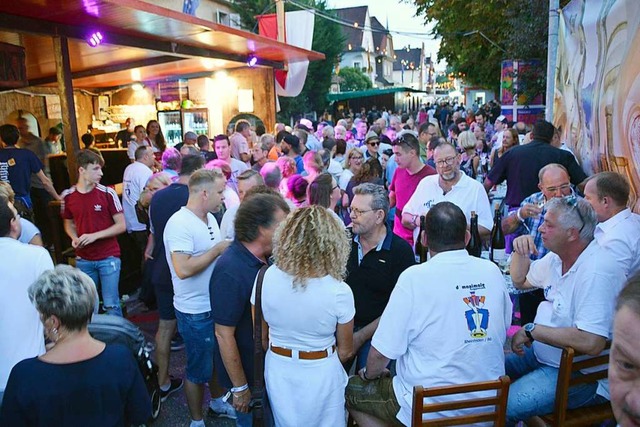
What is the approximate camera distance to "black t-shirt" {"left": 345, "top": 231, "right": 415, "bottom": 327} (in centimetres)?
323

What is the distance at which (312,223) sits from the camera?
2.48 meters

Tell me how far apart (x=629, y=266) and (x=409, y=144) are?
2.53 m

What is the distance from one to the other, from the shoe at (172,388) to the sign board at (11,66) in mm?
4574

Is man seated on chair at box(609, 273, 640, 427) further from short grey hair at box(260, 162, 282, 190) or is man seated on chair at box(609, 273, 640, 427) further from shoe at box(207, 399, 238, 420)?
short grey hair at box(260, 162, 282, 190)

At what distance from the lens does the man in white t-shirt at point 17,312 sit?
101 inches

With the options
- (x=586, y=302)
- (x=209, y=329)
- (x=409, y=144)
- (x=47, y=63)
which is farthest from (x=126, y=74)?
(x=586, y=302)

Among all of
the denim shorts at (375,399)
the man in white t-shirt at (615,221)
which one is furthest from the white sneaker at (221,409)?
the man in white t-shirt at (615,221)

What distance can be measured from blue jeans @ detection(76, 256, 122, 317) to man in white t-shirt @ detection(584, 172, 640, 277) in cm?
402

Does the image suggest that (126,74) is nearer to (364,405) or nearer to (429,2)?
(364,405)

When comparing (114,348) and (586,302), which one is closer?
(114,348)

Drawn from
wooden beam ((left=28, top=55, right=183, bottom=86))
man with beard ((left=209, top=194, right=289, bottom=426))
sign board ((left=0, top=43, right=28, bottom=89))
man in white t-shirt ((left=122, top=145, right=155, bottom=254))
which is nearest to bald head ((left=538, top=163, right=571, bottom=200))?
man with beard ((left=209, top=194, right=289, bottom=426))

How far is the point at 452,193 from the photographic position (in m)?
4.43

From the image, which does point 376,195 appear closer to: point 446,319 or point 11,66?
point 446,319

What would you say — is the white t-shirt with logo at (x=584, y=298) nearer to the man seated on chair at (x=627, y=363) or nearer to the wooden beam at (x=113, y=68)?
the man seated on chair at (x=627, y=363)
